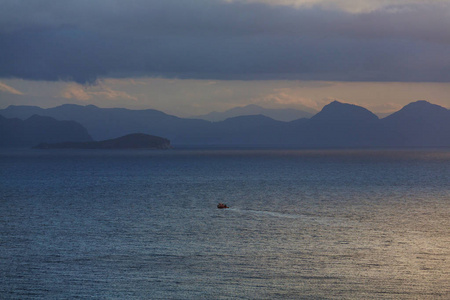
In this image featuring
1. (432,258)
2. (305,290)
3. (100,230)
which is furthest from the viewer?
(100,230)

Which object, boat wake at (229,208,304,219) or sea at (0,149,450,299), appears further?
boat wake at (229,208,304,219)

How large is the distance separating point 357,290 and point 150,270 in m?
13.7

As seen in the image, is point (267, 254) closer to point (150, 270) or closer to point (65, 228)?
point (150, 270)

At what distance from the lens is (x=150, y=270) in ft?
117

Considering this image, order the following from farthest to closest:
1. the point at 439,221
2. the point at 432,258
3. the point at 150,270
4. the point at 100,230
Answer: the point at 439,221, the point at 100,230, the point at 432,258, the point at 150,270

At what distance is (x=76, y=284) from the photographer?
3253cm

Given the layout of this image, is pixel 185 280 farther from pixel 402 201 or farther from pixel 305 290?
pixel 402 201

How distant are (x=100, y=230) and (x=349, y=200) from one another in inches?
1785

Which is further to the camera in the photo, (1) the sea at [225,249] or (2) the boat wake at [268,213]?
(2) the boat wake at [268,213]

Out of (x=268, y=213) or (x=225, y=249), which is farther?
(x=268, y=213)

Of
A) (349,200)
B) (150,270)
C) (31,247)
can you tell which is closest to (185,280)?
(150,270)

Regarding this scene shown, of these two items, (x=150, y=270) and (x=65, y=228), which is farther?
(x=65, y=228)

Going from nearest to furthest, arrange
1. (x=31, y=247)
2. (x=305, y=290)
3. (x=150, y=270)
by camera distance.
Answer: (x=305, y=290) → (x=150, y=270) → (x=31, y=247)

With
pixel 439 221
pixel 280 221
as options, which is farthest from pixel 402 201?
pixel 280 221
